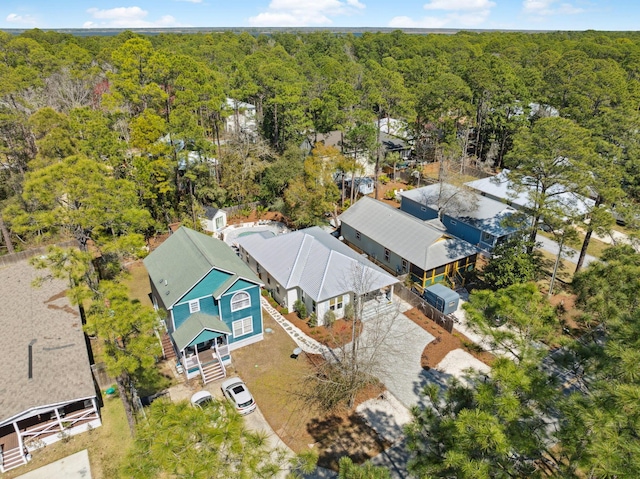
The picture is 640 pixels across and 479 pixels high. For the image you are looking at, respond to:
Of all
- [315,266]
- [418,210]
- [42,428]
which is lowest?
[42,428]

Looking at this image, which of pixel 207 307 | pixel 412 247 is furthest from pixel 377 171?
pixel 207 307

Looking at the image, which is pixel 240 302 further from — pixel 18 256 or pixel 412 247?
pixel 18 256

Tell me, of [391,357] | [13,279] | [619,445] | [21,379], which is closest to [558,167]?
[391,357]

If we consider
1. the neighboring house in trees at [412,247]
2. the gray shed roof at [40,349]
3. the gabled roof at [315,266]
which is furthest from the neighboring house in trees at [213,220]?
the gray shed roof at [40,349]

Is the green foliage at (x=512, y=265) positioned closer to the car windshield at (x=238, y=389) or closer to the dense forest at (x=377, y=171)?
the dense forest at (x=377, y=171)

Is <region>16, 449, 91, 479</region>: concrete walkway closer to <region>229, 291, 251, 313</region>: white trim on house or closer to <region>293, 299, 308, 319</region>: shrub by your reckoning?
→ <region>229, 291, 251, 313</region>: white trim on house

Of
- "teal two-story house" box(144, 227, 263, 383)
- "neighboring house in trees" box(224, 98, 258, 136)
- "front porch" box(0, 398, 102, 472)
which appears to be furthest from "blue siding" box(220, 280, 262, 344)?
"neighboring house in trees" box(224, 98, 258, 136)
